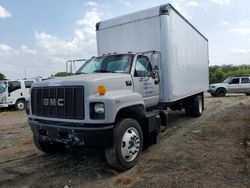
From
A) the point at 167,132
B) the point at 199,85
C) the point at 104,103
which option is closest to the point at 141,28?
the point at 167,132

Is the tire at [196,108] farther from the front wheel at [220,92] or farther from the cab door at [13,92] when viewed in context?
the front wheel at [220,92]

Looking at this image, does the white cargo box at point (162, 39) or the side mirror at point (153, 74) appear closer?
the side mirror at point (153, 74)

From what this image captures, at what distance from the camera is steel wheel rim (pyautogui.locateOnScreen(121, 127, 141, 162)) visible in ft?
17.7

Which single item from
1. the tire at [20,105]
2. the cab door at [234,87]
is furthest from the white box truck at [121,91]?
the cab door at [234,87]

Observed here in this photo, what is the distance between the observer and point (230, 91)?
25.1 m

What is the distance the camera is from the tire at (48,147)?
633cm

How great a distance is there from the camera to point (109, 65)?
22.2 ft

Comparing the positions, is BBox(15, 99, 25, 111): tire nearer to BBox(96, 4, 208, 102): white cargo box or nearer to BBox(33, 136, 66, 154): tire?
BBox(96, 4, 208, 102): white cargo box

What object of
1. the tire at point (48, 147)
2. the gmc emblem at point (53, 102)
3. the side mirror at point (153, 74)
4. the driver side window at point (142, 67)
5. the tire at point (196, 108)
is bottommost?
the tire at point (48, 147)

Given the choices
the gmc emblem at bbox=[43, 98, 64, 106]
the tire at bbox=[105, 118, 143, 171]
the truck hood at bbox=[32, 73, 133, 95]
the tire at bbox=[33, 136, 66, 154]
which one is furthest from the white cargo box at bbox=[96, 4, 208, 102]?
the gmc emblem at bbox=[43, 98, 64, 106]

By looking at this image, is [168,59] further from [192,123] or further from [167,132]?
[192,123]

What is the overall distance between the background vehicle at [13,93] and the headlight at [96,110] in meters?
15.2

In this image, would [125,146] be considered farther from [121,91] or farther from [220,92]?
[220,92]

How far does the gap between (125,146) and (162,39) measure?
10.9 ft
